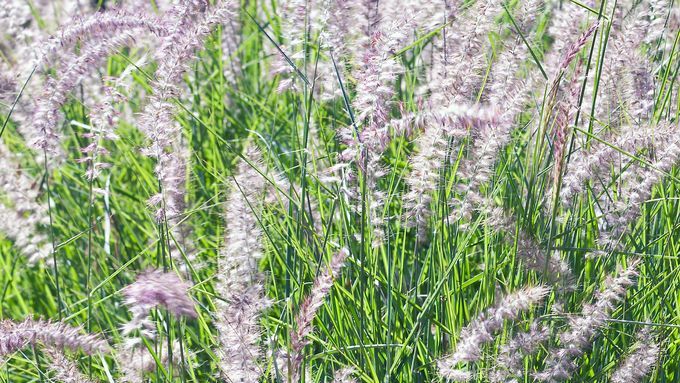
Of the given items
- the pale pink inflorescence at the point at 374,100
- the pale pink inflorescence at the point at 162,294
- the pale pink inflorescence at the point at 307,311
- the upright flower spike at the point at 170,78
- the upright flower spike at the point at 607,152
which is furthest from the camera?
the upright flower spike at the point at 607,152

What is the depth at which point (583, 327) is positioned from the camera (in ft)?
5.64

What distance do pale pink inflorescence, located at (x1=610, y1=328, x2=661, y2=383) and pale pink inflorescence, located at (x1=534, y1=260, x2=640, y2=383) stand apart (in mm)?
81

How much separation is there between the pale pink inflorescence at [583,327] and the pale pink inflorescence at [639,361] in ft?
0.27

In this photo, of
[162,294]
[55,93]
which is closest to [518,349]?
[162,294]

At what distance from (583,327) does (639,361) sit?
0.15 meters

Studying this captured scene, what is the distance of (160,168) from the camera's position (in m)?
1.76

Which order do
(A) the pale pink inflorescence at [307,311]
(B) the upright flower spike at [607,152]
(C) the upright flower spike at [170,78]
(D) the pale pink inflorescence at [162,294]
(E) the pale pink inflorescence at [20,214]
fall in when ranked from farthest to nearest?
(E) the pale pink inflorescence at [20,214] < (B) the upright flower spike at [607,152] < (C) the upright flower spike at [170,78] < (A) the pale pink inflorescence at [307,311] < (D) the pale pink inflorescence at [162,294]

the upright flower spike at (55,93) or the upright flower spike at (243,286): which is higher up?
the upright flower spike at (55,93)

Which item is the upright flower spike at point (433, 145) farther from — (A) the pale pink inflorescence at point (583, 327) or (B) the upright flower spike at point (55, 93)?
(B) the upright flower spike at point (55, 93)

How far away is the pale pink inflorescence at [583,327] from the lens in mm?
1715

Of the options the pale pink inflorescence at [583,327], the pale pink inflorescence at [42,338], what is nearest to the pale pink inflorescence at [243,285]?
the pale pink inflorescence at [42,338]

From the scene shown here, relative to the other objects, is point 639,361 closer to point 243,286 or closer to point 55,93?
point 243,286

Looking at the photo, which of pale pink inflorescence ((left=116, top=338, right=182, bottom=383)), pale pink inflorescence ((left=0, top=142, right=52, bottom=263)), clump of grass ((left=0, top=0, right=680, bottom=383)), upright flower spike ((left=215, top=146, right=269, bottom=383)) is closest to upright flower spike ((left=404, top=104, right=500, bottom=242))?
clump of grass ((left=0, top=0, right=680, bottom=383))

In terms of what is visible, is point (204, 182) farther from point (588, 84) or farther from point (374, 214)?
point (588, 84)
